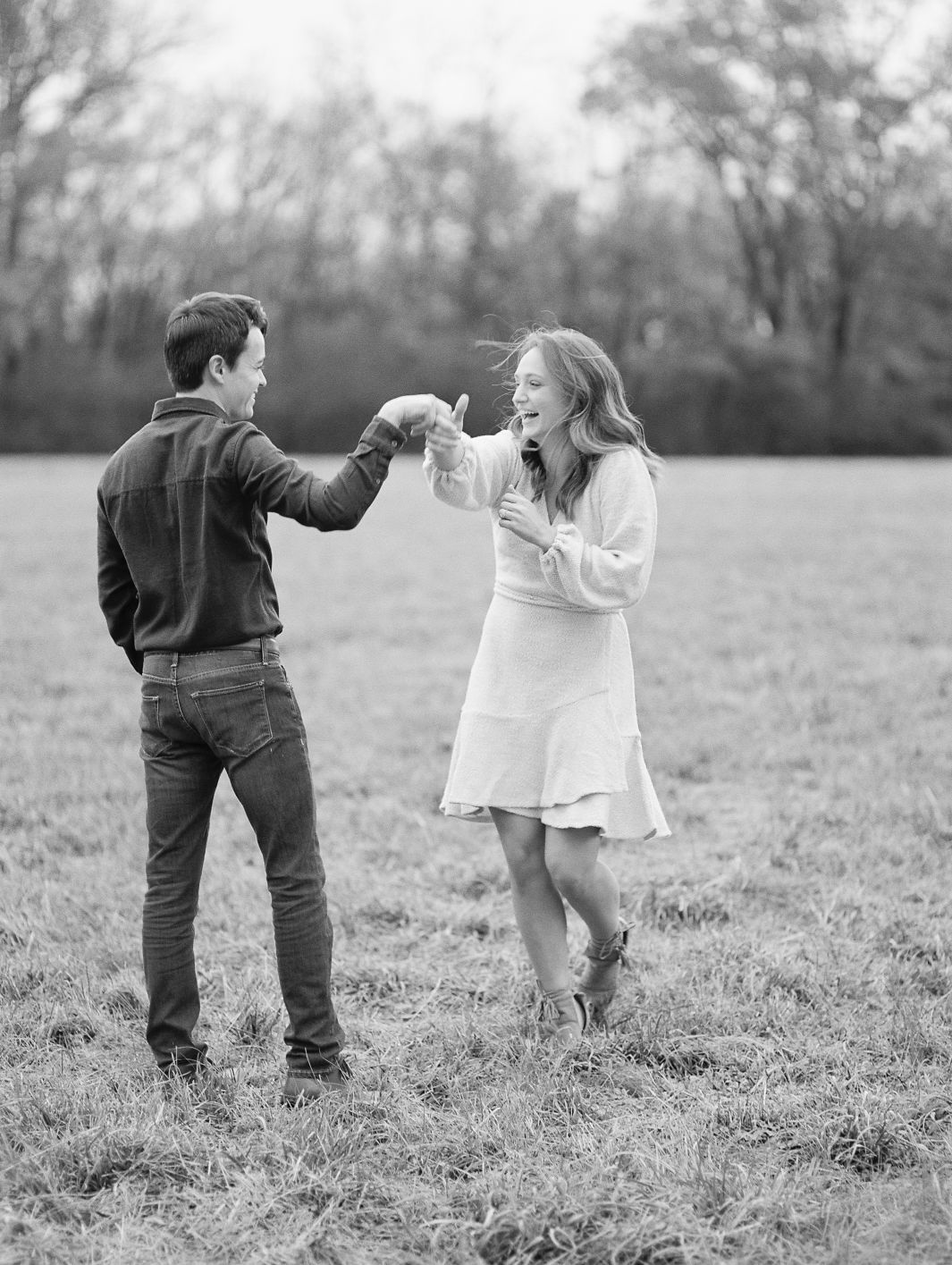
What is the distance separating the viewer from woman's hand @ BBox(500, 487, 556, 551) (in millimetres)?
3273

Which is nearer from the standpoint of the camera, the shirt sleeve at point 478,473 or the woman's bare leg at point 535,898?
the shirt sleeve at point 478,473

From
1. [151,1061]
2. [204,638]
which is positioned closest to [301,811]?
[204,638]

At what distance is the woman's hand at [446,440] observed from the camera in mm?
3260

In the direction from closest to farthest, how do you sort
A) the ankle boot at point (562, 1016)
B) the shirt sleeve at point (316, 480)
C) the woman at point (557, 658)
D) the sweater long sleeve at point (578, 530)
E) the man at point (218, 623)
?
the shirt sleeve at point (316, 480)
the man at point (218, 623)
the sweater long sleeve at point (578, 530)
the woman at point (557, 658)
the ankle boot at point (562, 1016)

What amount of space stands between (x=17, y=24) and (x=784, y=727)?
3258cm

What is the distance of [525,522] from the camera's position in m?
3.28

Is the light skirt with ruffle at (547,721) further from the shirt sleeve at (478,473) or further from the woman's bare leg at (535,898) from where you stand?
the shirt sleeve at (478,473)

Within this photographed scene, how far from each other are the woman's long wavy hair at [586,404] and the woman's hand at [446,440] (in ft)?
0.99

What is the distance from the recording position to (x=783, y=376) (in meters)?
40.3

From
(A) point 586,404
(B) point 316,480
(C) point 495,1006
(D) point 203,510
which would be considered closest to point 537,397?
(A) point 586,404

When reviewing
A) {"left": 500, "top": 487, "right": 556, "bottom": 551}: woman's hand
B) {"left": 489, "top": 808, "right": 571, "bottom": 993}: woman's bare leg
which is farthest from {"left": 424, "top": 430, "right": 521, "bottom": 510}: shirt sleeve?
{"left": 489, "top": 808, "right": 571, "bottom": 993}: woman's bare leg

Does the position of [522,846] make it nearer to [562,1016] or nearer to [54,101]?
[562,1016]

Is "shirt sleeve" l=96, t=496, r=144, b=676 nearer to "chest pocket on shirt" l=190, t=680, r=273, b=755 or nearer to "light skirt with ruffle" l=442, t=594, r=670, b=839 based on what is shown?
"chest pocket on shirt" l=190, t=680, r=273, b=755

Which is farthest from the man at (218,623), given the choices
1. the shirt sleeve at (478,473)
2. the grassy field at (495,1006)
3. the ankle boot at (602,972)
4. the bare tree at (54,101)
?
the bare tree at (54,101)
